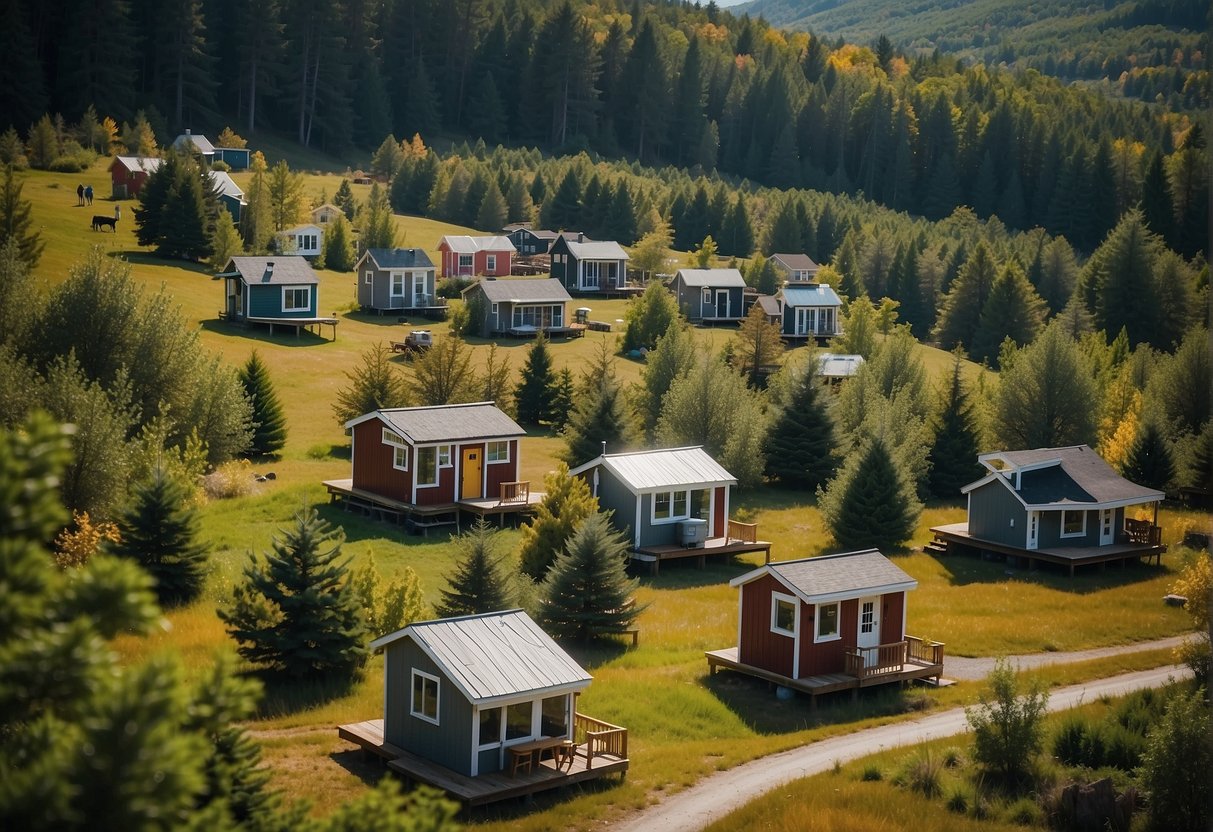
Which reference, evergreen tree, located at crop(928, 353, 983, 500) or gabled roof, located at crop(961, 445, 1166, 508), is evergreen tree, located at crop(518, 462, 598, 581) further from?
evergreen tree, located at crop(928, 353, 983, 500)

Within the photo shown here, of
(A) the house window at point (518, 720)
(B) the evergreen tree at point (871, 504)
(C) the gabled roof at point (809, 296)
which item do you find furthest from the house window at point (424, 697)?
(C) the gabled roof at point (809, 296)

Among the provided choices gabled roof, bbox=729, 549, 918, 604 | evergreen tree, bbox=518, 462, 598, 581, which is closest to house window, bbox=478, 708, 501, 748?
gabled roof, bbox=729, 549, 918, 604

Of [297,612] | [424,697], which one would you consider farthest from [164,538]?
[424,697]

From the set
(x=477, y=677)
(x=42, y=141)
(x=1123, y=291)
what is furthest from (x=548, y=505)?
(x=42, y=141)

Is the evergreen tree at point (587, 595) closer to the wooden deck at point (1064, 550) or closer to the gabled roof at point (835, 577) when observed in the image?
the gabled roof at point (835, 577)

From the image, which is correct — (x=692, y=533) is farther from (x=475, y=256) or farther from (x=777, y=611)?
(x=475, y=256)

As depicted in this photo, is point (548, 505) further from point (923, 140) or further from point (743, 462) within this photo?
point (923, 140)
